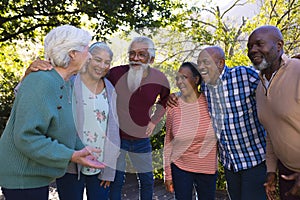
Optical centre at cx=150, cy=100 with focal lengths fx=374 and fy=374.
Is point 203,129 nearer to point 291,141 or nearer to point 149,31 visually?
point 291,141

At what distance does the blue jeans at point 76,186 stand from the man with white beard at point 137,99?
423 mm

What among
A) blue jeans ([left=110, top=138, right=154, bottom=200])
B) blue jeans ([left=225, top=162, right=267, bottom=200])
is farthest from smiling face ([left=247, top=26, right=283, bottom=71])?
blue jeans ([left=110, top=138, right=154, bottom=200])

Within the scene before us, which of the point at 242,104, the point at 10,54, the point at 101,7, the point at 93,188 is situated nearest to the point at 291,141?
the point at 242,104

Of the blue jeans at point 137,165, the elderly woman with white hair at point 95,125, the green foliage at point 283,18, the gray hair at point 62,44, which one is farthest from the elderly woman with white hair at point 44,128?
the green foliage at point 283,18

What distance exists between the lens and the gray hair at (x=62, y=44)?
2.04 meters

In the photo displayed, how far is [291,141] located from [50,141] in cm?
144

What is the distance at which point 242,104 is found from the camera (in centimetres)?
278

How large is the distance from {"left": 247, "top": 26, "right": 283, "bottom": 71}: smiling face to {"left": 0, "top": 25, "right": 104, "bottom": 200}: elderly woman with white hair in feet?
3.72

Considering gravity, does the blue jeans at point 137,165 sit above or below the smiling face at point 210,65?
below

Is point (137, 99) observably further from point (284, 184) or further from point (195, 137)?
point (284, 184)

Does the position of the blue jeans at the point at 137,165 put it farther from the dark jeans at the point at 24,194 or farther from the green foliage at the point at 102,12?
the green foliage at the point at 102,12

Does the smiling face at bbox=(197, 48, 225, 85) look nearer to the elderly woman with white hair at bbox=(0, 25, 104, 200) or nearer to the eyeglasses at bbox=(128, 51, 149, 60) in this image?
the eyeglasses at bbox=(128, 51, 149, 60)

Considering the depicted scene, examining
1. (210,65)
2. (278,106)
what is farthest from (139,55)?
(278,106)

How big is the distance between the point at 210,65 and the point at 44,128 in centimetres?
152
